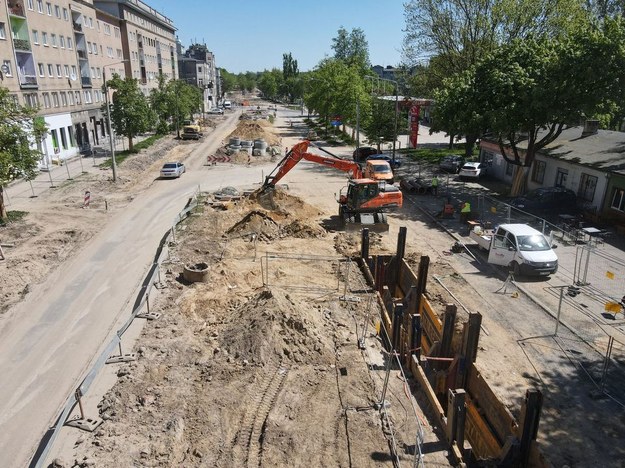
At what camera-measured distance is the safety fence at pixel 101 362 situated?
1046 centimetres

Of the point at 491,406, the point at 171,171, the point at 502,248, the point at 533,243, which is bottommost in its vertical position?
the point at 491,406

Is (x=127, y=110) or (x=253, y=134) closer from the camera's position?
(x=127, y=110)

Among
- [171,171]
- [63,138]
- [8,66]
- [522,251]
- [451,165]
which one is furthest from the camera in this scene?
[63,138]

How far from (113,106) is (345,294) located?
39471 mm

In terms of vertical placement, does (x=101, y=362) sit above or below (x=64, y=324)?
above

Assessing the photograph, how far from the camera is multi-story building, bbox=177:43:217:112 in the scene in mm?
128375

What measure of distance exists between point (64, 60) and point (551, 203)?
153 ft

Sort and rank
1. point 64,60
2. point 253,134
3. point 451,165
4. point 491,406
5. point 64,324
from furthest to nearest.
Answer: point 253,134
point 64,60
point 451,165
point 64,324
point 491,406

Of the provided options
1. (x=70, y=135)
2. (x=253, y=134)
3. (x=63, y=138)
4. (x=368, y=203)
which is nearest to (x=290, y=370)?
(x=368, y=203)

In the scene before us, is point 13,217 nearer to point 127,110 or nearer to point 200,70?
point 127,110

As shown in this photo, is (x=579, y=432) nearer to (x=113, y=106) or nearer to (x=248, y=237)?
(x=248, y=237)

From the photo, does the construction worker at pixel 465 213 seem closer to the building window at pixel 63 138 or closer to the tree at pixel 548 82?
the tree at pixel 548 82

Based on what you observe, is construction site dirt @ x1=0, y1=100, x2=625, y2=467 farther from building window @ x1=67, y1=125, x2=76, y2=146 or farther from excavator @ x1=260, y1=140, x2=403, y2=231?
building window @ x1=67, y1=125, x2=76, y2=146

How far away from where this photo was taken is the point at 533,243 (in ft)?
66.0
